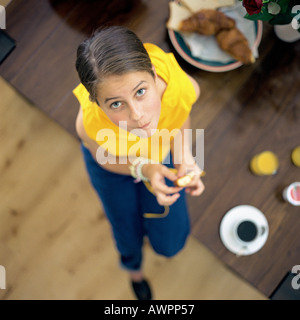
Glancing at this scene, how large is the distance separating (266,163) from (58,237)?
1084mm

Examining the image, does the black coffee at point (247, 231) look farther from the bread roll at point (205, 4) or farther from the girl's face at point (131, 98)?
the bread roll at point (205, 4)

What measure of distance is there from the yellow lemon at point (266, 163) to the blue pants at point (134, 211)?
263 millimetres

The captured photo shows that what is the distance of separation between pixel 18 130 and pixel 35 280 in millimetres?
741

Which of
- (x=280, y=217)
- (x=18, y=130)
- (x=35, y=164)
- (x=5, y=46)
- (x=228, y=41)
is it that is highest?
(x=5, y=46)

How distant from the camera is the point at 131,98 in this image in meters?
0.76

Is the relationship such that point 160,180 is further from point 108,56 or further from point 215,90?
point 108,56

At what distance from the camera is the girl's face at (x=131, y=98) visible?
74 centimetres

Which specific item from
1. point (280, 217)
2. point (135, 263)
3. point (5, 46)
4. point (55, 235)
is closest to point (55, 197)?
point (55, 235)

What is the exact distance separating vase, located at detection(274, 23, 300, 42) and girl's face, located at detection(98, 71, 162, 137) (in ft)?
1.93

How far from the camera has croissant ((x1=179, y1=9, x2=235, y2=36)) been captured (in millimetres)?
1071

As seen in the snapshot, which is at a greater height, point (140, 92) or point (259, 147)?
point (140, 92)

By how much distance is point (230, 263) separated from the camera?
1146 mm

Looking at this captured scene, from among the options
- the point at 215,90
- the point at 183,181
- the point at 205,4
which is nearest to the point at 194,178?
the point at 183,181

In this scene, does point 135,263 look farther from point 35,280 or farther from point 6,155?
point 6,155
